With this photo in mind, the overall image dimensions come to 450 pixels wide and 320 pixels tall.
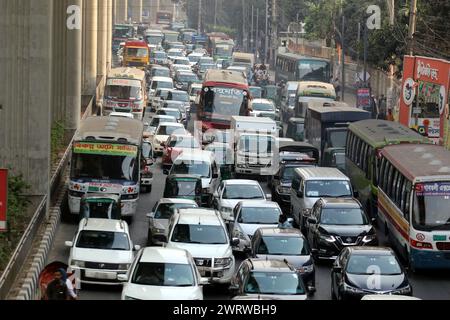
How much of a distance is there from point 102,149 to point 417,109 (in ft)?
54.6

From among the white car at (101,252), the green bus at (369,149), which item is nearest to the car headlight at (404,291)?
the white car at (101,252)

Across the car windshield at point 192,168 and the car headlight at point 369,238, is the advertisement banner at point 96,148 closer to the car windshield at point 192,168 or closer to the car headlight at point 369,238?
the car windshield at point 192,168

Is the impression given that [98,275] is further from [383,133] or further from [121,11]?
[121,11]

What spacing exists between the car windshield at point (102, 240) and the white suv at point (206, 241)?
41.0 inches

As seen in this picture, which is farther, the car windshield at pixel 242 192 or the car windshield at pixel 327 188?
the car windshield at pixel 242 192

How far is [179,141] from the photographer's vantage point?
50875 millimetres

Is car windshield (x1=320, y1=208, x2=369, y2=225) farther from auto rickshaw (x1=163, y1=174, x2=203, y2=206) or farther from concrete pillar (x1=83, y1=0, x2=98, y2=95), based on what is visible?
concrete pillar (x1=83, y1=0, x2=98, y2=95)

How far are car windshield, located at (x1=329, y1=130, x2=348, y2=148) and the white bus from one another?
15522mm

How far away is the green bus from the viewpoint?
40344mm

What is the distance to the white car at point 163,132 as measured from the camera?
182 ft

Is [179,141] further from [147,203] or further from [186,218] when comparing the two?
[186,218]

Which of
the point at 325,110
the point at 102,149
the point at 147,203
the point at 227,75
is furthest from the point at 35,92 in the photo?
the point at 227,75

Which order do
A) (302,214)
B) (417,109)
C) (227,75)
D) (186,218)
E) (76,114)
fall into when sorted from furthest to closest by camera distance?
1. (227,75)
2. (76,114)
3. (417,109)
4. (302,214)
5. (186,218)

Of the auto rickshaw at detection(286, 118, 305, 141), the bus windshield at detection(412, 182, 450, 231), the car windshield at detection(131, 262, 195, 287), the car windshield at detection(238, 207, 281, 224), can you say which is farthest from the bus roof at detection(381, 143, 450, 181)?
the auto rickshaw at detection(286, 118, 305, 141)
